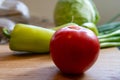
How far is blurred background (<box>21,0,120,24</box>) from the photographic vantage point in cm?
124

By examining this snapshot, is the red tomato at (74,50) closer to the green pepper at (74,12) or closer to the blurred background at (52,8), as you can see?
the green pepper at (74,12)

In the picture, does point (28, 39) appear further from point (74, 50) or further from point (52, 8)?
point (52, 8)

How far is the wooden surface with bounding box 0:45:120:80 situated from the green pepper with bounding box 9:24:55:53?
0.9 inches

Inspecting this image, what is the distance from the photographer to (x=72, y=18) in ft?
2.93

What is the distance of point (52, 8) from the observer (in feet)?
4.32

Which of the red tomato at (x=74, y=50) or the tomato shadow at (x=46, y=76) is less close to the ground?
the red tomato at (x=74, y=50)

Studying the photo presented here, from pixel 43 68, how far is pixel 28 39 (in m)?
0.13

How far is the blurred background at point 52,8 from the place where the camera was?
1238mm

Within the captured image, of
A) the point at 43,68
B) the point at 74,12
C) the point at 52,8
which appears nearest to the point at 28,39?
the point at 43,68

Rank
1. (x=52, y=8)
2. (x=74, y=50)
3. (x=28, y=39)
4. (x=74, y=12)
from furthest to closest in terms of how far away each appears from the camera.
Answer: (x=52, y=8)
(x=74, y=12)
(x=28, y=39)
(x=74, y=50)

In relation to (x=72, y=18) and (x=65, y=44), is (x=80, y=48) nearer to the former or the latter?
(x=65, y=44)

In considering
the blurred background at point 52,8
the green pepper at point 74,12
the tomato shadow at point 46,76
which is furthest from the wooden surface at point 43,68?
the blurred background at point 52,8

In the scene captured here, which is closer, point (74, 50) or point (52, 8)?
point (74, 50)

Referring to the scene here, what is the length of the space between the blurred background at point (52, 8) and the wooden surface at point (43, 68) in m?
0.55
